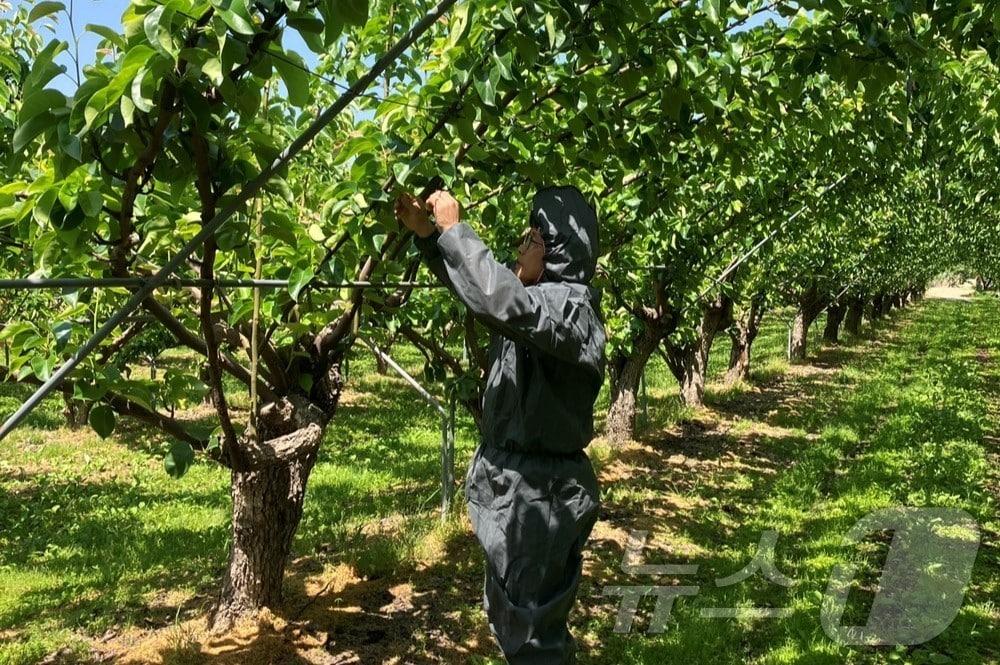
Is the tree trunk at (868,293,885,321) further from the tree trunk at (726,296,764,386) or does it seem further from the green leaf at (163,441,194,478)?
the green leaf at (163,441,194,478)

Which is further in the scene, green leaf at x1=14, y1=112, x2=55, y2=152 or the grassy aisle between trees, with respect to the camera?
the grassy aisle between trees

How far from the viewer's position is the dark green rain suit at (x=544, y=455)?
2.32m

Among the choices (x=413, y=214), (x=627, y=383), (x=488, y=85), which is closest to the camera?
(x=488, y=85)

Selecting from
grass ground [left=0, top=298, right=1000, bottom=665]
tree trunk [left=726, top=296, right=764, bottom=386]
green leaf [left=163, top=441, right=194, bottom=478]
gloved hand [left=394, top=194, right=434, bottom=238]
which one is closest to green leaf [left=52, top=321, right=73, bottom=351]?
green leaf [left=163, top=441, right=194, bottom=478]

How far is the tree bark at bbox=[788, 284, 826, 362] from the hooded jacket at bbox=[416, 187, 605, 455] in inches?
621

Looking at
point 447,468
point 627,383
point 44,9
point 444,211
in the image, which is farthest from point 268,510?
point 627,383

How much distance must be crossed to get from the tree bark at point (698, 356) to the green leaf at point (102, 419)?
405 inches

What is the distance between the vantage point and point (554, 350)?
2113mm

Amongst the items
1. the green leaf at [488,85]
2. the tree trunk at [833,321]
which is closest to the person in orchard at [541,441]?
the green leaf at [488,85]

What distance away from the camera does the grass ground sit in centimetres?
414

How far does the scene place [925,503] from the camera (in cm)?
627

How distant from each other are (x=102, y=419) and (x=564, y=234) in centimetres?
152

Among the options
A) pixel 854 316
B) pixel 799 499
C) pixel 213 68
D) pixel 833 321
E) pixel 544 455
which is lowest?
pixel 799 499

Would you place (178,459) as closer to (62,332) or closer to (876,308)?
(62,332)
